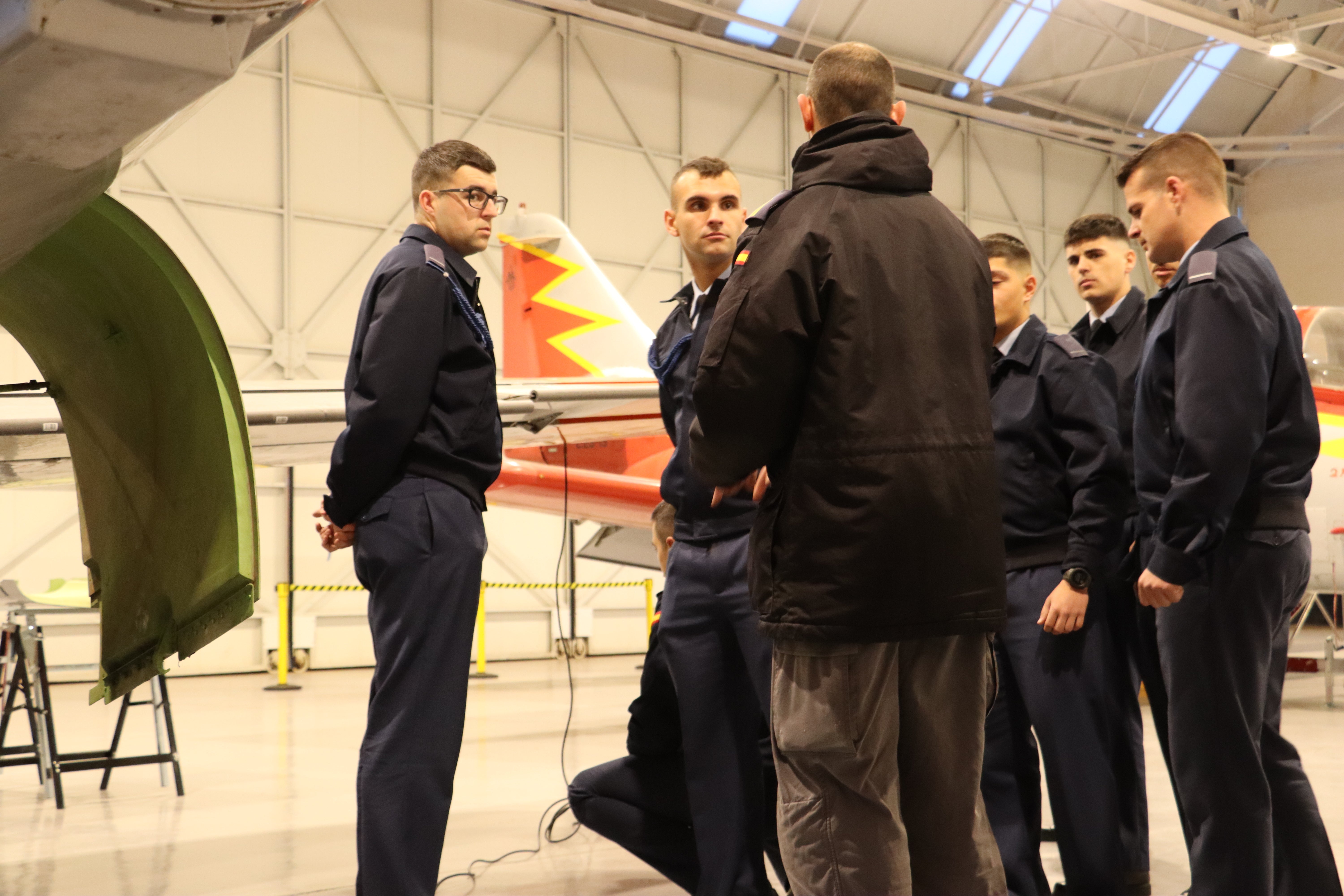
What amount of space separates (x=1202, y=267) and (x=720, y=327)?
1.45 m

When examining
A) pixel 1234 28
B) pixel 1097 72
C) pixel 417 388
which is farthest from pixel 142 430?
pixel 1097 72

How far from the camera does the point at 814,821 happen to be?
206cm

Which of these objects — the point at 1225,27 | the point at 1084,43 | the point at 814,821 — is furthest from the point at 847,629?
the point at 1084,43

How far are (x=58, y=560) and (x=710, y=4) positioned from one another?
11424 mm

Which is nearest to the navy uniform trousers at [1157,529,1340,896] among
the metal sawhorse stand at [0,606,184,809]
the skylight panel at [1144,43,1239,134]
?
the metal sawhorse stand at [0,606,184,809]

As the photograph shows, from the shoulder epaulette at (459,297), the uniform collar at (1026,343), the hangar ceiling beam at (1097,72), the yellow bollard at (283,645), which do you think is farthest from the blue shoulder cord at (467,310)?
the hangar ceiling beam at (1097,72)

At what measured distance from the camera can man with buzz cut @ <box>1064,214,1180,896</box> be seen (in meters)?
3.48

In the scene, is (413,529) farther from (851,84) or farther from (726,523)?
(851,84)

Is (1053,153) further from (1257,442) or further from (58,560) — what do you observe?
(1257,442)

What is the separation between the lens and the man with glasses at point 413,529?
284cm

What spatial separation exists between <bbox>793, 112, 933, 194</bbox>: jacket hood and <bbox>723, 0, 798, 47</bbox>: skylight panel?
50.9 feet

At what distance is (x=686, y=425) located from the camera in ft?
10.6

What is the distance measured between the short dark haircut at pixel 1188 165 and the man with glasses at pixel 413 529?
1882 mm

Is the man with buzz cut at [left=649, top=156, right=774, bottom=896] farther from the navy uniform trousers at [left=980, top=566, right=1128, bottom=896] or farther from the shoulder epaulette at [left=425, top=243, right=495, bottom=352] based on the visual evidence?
the navy uniform trousers at [left=980, top=566, right=1128, bottom=896]
